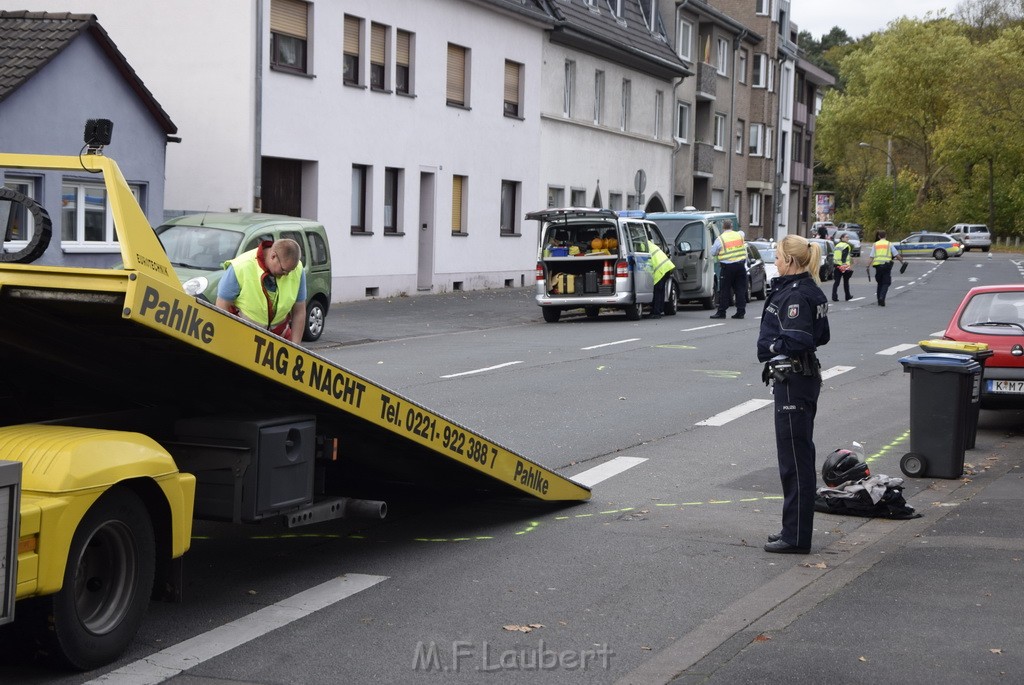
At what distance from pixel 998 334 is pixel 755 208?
55145 millimetres

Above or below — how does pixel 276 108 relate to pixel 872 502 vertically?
above

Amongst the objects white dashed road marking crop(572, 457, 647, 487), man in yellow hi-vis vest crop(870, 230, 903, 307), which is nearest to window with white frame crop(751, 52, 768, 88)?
A: man in yellow hi-vis vest crop(870, 230, 903, 307)

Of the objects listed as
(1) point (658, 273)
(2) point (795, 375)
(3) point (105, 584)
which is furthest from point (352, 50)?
(3) point (105, 584)

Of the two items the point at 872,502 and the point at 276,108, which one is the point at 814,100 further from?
the point at 872,502

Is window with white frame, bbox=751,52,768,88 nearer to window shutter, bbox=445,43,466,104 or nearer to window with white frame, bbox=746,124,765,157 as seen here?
window with white frame, bbox=746,124,765,157

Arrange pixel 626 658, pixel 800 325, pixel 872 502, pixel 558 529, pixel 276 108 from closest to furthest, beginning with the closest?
1. pixel 626 658
2. pixel 800 325
3. pixel 558 529
4. pixel 872 502
5. pixel 276 108

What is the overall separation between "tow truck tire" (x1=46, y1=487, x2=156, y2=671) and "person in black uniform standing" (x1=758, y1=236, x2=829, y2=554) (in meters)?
3.63

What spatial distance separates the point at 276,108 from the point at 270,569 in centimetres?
2221

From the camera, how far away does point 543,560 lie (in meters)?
7.49

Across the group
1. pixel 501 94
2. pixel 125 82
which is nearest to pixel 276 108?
pixel 125 82

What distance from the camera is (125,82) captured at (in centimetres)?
2477

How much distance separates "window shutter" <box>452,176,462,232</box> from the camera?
36.1m

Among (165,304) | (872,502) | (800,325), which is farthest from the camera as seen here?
(872,502)

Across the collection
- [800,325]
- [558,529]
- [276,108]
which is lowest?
[558,529]
